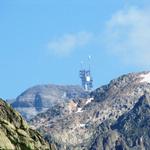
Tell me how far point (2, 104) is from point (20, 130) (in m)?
11.1

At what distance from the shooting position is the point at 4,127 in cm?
14762

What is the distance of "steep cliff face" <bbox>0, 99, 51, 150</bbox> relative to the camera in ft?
466

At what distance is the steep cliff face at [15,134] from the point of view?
142 metres

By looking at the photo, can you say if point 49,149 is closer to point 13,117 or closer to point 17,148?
point 13,117

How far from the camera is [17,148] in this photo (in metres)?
143

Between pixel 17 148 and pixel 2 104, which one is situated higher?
pixel 2 104

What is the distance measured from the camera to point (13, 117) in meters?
160

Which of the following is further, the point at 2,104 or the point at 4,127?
the point at 2,104

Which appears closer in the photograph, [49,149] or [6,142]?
[6,142]

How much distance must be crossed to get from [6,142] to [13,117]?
20.1 m

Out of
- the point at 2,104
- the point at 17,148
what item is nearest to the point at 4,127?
the point at 17,148

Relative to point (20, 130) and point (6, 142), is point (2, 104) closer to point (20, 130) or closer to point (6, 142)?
point (20, 130)

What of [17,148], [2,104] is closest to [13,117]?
[2,104]

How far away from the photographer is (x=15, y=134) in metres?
149
